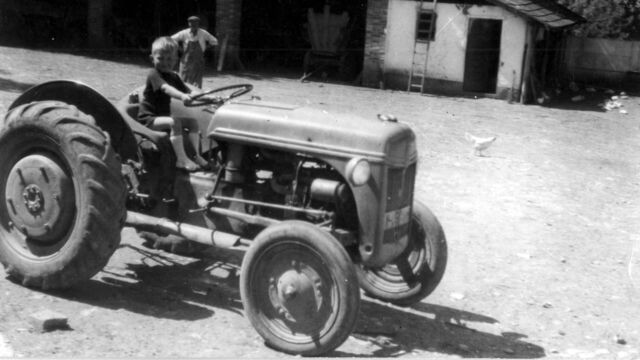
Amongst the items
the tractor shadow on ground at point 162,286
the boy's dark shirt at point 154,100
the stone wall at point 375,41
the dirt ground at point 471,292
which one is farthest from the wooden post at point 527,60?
the boy's dark shirt at point 154,100

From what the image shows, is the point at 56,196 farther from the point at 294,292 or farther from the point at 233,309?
the point at 294,292

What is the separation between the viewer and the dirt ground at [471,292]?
18.4 feet

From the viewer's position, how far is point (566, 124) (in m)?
19.4

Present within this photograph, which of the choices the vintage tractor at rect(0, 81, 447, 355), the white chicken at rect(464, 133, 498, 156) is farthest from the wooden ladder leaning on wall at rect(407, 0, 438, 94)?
the vintage tractor at rect(0, 81, 447, 355)

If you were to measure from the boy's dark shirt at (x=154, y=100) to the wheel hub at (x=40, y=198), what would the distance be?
80 cm

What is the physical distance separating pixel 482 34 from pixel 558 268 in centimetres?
1797

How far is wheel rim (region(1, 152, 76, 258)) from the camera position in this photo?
611cm

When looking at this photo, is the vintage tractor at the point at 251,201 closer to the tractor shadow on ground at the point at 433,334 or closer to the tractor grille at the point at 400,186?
the tractor grille at the point at 400,186

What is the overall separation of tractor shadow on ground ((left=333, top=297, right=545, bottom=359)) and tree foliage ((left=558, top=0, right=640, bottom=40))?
85.3 ft

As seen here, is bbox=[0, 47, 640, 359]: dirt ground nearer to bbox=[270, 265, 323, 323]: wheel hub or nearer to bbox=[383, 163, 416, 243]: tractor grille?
bbox=[270, 265, 323, 323]: wheel hub

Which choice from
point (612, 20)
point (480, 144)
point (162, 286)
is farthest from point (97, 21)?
point (162, 286)

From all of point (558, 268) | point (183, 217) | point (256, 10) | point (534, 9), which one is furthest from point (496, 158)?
point (256, 10)

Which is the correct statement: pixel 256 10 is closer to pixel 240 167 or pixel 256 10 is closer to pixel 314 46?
pixel 314 46

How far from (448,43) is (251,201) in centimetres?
1786
